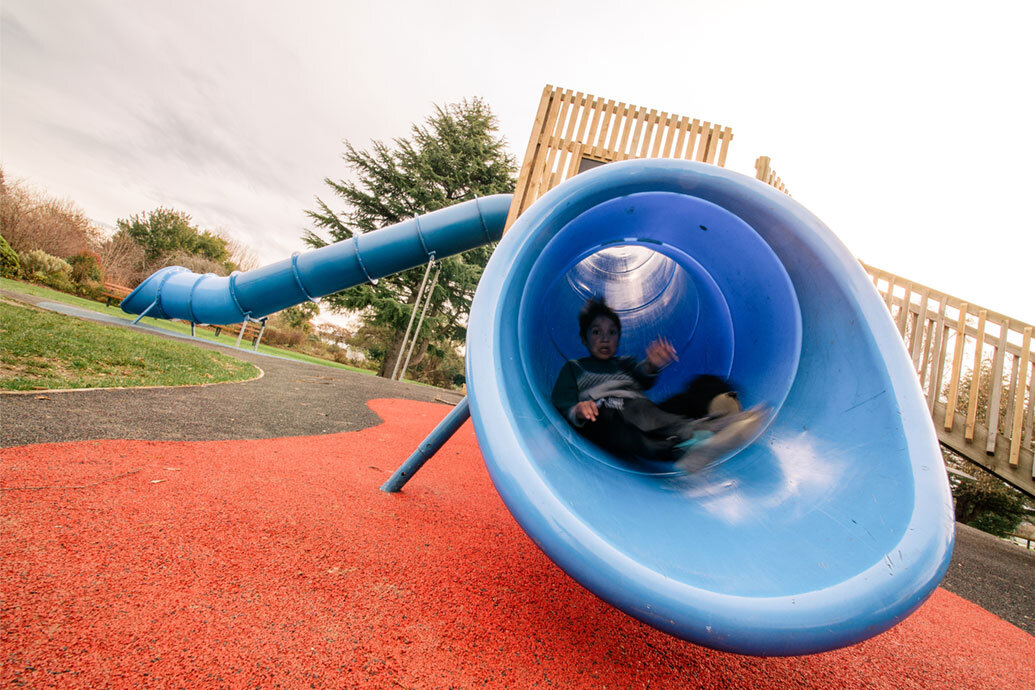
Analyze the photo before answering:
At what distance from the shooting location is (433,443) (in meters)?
1.88

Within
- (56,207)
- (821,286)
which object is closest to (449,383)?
(821,286)

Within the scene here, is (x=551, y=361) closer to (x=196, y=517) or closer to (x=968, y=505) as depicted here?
(x=196, y=517)

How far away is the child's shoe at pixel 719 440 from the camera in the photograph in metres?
1.59

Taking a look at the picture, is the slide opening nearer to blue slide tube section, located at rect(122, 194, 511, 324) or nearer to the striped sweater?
the striped sweater

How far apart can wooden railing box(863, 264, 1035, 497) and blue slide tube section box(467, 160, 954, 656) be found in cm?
264

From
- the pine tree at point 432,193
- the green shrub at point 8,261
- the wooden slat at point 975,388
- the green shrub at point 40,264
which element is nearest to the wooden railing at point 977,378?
the wooden slat at point 975,388

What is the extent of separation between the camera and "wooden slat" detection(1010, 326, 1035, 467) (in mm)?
3246

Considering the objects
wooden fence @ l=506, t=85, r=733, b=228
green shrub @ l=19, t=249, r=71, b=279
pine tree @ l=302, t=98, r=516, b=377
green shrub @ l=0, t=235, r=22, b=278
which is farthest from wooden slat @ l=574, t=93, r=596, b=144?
green shrub @ l=19, t=249, r=71, b=279

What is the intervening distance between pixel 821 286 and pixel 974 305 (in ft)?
11.1

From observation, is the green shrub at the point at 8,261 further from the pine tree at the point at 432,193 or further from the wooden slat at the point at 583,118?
the wooden slat at the point at 583,118

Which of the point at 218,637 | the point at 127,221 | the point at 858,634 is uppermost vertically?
the point at 127,221

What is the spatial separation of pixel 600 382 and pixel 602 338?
381mm

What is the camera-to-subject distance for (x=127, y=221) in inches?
939

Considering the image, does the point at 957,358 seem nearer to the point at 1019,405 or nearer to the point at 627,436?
the point at 1019,405
